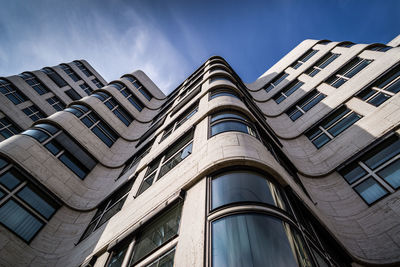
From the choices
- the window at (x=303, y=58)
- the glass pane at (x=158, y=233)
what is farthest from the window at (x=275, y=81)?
the glass pane at (x=158, y=233)

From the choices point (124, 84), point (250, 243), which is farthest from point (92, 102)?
point (250, 243)

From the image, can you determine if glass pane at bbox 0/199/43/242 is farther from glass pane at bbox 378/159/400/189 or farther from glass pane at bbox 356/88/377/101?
glass pane at bbox 356/88/377/101

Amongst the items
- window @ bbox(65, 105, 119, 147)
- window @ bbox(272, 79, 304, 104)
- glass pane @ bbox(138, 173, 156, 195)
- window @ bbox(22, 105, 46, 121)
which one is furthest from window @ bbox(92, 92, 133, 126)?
window @ bbox(272, 79, 304, 104)

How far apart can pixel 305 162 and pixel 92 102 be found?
16.3 m

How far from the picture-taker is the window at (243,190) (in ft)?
16.5

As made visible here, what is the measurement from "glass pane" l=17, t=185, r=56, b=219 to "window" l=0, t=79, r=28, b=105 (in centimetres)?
1508

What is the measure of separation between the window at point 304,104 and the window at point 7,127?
886 inches

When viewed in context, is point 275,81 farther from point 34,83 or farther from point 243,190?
point 34,83

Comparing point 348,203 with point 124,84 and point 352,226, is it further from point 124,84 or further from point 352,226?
point 124,84

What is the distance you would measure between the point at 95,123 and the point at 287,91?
17.1 meters

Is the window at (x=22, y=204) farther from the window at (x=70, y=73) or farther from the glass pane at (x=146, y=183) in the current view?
the window at (x=70, y=73)

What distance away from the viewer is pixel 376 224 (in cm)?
715

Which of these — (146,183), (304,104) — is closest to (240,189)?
(146,183)

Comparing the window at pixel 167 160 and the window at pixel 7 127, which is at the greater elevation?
the window at pixel 7 127
